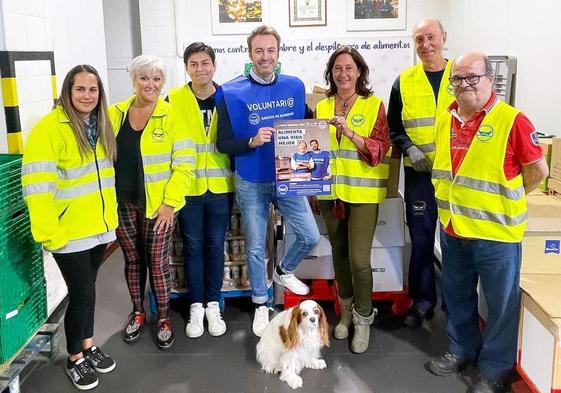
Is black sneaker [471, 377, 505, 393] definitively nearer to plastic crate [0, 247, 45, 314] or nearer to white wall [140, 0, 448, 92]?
plastic crate [0, 247, 45, 314]

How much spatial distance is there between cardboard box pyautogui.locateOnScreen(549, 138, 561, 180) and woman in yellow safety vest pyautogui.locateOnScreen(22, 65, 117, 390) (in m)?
2.18

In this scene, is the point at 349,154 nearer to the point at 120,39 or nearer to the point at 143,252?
the point at 143,252

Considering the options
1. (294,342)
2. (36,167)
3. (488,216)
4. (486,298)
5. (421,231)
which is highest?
(36,167)

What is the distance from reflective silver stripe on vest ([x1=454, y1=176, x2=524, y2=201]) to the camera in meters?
2.30

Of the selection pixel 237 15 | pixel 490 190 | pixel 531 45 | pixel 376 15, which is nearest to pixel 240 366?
pixel 490 190

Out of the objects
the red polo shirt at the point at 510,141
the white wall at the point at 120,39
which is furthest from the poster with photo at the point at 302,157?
the white wall at the point at 120,39

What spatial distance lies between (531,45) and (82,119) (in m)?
2.63

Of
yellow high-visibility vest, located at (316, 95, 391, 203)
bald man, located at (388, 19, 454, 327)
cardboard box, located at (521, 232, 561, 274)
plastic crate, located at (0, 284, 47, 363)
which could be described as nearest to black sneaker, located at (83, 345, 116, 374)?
plastic crate, located at (0, 284, 47, 363)

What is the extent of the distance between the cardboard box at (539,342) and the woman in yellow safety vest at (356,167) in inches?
31.0

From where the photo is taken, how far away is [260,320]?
3303mm

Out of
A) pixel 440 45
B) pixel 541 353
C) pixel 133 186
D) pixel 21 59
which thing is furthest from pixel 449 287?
pixel 21 59

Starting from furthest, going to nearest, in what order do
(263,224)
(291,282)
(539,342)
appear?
(291,282) → (263,224) → (539,342)

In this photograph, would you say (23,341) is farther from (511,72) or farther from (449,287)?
(511,72)

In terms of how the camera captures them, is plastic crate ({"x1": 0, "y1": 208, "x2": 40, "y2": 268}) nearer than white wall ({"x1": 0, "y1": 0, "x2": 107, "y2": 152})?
Yes
